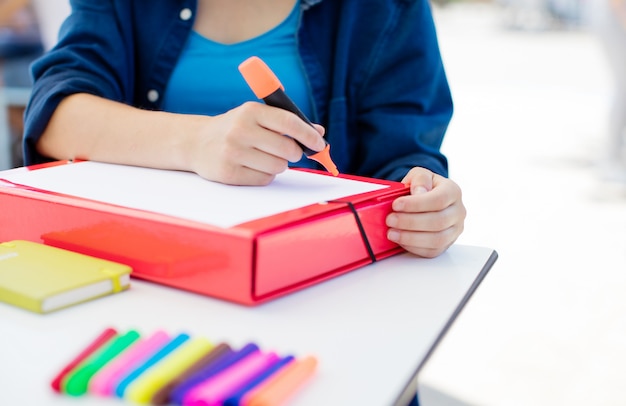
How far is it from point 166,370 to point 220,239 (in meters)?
0.11

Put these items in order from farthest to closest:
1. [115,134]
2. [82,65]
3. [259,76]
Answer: [82,65] < [115,134] < [259,76]

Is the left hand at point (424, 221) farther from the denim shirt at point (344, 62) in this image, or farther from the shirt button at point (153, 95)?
the shirt button at point (153, 95)

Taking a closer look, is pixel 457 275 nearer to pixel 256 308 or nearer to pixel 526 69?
pixel 256 308

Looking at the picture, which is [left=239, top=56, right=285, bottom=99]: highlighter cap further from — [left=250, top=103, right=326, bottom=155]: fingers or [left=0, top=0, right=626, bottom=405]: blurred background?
[left=0, top=0, right=626, bottom=405]: blurred background

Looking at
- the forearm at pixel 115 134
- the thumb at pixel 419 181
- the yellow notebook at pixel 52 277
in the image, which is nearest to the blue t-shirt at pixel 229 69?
the forearm at pixel 115 134

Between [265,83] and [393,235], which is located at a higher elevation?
[265,83]

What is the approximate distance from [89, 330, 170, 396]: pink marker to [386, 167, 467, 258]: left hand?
237mm

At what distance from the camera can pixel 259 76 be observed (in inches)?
21.4

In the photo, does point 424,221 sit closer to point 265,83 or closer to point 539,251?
point 265,83

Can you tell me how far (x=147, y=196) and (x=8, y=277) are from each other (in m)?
0.12

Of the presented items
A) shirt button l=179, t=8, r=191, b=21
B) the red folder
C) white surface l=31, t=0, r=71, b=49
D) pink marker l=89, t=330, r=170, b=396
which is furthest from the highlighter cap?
white surface l=31, t=0, r=71, b=49

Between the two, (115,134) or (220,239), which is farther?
(115,134)

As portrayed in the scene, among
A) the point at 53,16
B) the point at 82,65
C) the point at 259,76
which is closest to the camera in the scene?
the point at 259,76

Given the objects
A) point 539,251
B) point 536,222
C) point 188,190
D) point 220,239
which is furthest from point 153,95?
point 536,222
